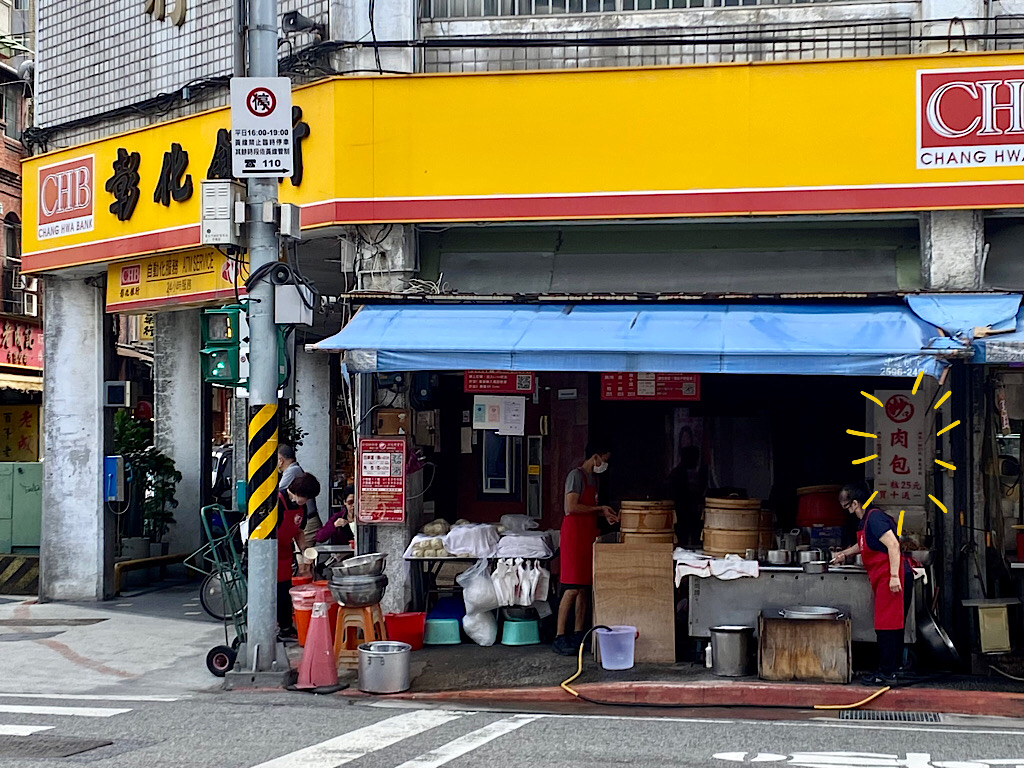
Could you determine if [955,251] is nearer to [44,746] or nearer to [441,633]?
[441,633]

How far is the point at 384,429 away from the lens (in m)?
13.1

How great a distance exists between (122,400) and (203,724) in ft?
26.9

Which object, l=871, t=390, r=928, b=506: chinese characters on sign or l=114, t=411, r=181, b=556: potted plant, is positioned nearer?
l=871, t=390, r=928, b=506: chinese characters on sign

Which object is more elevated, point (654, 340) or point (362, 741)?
point (654, 340)

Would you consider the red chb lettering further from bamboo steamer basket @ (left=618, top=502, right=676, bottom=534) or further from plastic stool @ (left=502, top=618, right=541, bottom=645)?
plastic stool @ (left=502, top=618, right=541, bottom=645)


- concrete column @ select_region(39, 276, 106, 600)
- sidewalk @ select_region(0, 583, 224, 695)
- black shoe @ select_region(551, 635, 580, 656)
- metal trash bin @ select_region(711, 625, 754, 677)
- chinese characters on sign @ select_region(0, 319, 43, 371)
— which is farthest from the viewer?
chinese characters on sign @ select_region(0, 319, 43, 371)

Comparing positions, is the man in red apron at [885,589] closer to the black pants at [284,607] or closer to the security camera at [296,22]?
the black pants at [284,607]

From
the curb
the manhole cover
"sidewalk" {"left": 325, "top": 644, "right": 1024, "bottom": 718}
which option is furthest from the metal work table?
the manhole cover

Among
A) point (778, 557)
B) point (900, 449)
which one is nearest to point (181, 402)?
point (778, 557)

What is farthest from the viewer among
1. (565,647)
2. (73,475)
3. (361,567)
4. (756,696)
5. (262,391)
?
(73,475)

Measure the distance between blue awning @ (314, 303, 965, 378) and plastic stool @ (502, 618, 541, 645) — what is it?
293cm

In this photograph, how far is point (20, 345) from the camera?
2936 cm

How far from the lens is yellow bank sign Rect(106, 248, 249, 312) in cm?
1452

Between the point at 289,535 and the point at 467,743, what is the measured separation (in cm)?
556
